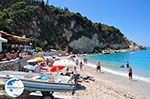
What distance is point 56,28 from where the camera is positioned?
122125mm

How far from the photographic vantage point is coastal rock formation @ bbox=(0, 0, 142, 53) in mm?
100938

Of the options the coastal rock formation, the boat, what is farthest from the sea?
the boat

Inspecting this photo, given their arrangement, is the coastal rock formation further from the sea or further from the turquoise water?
the sea

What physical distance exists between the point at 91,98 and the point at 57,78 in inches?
125

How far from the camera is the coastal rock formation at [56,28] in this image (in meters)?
101

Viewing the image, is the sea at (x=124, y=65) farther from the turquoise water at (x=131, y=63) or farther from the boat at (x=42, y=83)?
the boat at (x=42, y=83)

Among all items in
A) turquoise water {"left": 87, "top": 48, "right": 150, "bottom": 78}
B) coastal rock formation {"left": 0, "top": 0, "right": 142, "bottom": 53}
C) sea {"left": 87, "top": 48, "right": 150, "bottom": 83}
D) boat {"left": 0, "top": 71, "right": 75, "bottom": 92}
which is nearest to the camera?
boat {"left": 0, "top": 71, "right": 75, "bottom": 92}

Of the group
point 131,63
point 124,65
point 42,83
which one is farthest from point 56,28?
point 42,83

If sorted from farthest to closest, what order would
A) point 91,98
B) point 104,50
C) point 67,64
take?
point 104,50
point 67,64
point 91,98

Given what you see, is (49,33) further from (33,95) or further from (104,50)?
(33,95)

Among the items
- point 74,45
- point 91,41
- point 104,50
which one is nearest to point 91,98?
point 74,45

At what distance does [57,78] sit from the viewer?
1681 centimetres

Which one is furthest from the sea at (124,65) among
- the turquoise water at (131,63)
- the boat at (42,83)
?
the boat at (42,83)

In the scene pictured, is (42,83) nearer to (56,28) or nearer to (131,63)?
(131,63)
